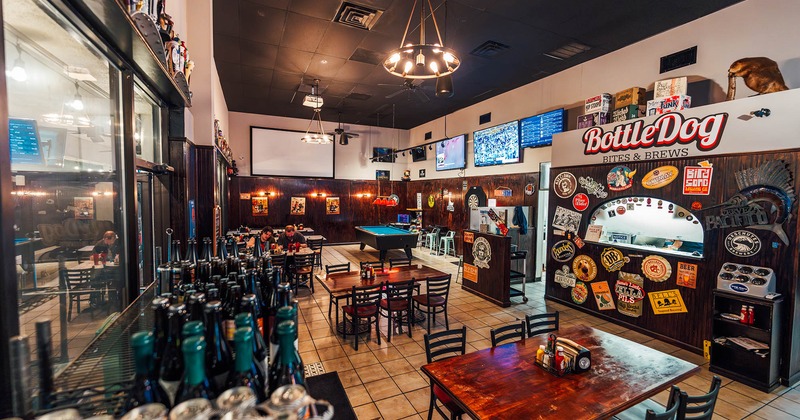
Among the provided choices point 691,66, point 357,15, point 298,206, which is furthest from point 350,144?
point 691,66

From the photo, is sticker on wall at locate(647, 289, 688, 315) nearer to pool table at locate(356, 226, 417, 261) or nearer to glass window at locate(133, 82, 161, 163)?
pool table at locate(356, 226, 417, 261)

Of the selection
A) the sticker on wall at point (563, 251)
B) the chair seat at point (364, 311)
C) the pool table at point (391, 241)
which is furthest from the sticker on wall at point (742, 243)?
the pool table at point (391, 241)

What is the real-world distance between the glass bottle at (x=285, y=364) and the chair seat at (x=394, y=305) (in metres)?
3.43

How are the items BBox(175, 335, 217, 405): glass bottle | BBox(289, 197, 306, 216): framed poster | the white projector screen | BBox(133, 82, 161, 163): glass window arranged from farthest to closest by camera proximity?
1. BBox(289, 197, 306, 216): framed poster
2. the white projector screen
3. BBox(133, 82, 161, 163): glass window
4. BBox(175, 335, 217, 405): glass bottle

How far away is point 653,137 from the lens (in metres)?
4.55

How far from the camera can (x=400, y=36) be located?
5.50 m

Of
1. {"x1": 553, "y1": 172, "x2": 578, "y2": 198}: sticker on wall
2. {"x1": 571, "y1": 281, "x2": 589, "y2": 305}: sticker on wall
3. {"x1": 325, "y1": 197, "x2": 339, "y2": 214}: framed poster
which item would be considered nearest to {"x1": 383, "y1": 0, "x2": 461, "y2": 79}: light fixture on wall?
{"x1": 553, "y1": 172, "x2": 578, "y2": 198}: sticker on wall

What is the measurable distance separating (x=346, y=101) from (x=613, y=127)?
6663 mm

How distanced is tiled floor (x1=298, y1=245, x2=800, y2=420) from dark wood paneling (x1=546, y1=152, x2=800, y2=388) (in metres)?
0.20

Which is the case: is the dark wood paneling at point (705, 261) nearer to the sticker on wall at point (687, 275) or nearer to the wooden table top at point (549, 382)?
the sticker on wall at point (687, 275)

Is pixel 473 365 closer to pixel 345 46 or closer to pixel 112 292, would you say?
pixel 112 292

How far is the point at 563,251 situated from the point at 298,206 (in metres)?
9.12

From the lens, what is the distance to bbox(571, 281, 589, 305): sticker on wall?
5488 millimetres

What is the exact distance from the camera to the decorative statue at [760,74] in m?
3.71
